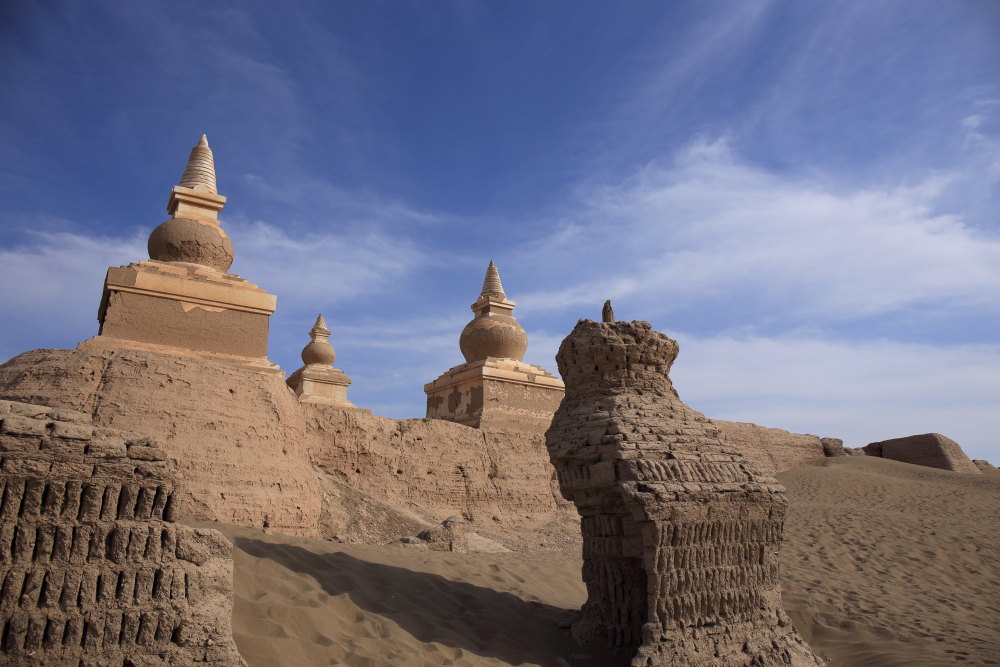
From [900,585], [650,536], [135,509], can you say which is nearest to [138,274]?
[135,509]

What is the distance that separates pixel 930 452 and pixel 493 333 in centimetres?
1708

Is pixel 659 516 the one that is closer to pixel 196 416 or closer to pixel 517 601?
pixel 517 601

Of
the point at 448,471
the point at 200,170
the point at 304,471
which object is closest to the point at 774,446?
the point at 448,471

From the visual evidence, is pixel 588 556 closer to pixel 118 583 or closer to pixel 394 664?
pixel 394 664

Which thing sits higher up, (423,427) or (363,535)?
→ (423,427)

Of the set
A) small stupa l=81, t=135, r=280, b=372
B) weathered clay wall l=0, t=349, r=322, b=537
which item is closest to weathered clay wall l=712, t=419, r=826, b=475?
small stupa l=81, t=135, r=280, b=372

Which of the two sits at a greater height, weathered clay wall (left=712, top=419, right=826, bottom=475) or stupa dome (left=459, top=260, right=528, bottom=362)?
stupa dome (left=459, top=260, right=528, bottom=362)

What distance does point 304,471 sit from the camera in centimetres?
900

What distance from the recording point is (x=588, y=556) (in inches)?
246

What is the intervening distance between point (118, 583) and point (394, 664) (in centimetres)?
187

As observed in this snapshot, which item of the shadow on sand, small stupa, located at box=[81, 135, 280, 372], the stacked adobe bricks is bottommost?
the shadow on sand

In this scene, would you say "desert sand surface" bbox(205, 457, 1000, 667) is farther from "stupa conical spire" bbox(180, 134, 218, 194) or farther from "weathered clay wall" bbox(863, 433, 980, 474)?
"weathered clay wall" bbox(863, 433, 980, 474)

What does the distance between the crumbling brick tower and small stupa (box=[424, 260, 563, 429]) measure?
23.2ft

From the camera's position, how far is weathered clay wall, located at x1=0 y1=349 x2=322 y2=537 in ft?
24.9
